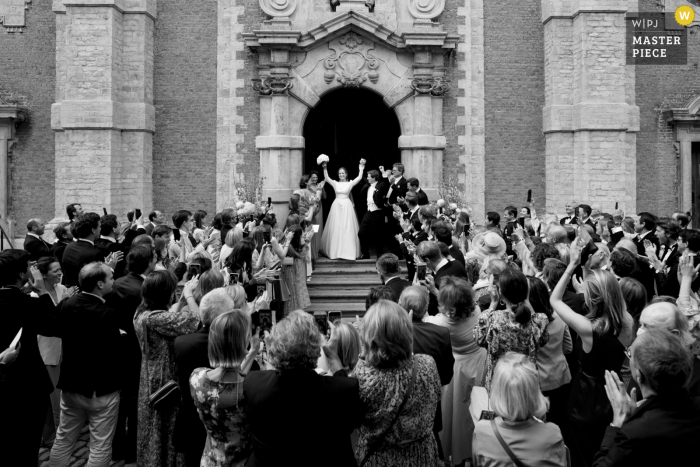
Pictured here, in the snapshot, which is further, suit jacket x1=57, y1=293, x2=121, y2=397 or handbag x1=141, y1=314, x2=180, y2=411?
suit jacket x1=57, y1=293, x2=121, y2=397

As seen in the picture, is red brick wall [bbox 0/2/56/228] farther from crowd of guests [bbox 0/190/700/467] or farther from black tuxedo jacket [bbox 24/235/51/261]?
crowd of guests [bbox 0/190/700/467]

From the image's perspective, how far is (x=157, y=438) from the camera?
16.7 feet

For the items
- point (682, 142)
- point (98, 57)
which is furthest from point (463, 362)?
point (682, 142)

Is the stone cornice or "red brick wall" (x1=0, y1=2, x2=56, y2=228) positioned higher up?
the stone cornice

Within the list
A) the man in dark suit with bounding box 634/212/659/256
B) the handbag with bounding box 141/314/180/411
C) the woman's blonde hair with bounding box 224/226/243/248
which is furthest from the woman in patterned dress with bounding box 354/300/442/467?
the man in dark suit with bounding box 634/212/659/256

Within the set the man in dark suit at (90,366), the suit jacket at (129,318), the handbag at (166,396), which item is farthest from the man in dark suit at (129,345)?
the handbag at (166,396)

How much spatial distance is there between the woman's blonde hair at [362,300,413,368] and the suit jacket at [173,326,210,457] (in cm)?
124

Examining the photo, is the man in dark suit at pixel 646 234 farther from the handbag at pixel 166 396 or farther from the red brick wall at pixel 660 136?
the handbag at pixel 166 396

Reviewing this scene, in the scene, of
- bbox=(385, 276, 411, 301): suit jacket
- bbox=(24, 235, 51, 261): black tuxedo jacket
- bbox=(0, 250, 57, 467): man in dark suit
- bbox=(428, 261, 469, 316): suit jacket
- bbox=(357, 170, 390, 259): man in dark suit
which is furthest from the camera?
bbox=(357, 170, 390, 259): man in dark suit

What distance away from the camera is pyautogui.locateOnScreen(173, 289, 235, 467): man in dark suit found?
4461 millimetres

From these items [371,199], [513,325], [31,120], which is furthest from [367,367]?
[31,120]

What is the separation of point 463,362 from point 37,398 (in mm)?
3238

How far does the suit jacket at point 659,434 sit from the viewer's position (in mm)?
2959

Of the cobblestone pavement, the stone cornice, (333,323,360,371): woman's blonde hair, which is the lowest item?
the cobblestone pavement
